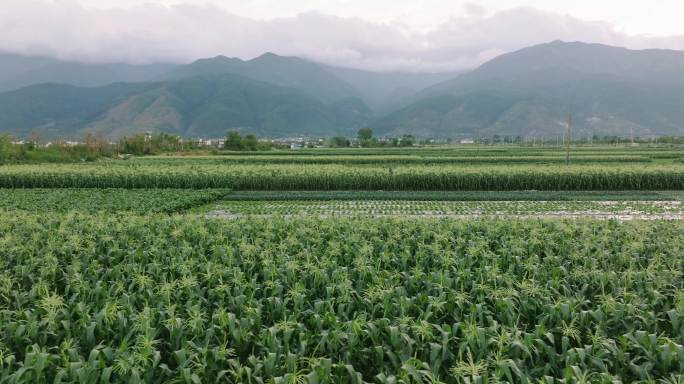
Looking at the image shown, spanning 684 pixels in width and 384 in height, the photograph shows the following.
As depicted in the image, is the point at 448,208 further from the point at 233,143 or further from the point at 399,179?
the point at 233,143

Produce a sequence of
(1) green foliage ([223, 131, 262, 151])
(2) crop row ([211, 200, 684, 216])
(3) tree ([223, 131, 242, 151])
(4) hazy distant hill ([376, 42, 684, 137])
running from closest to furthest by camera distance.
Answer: (2) crop row ([211, 200, 684, 216]), (1) green foliage ([223, 131, 262, 151]), (3) tree ([223, 131, 242, 151]), (4) hazy distant hill ([376, 42, 684, 137])

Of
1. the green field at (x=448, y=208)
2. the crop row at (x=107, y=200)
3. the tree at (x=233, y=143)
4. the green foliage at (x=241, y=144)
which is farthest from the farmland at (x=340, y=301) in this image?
the tree at (x=233, y=143)

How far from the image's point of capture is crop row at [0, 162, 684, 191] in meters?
28.6

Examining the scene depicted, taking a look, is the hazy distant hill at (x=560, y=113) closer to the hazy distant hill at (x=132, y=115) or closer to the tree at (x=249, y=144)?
the hazy distant hill at (x=132, y=115)

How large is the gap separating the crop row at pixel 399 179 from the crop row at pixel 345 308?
17.8 metres

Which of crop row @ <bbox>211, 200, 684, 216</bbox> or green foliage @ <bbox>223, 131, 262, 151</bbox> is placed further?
green foliage @ <bbox>223, 131, 262, 151</bbox>

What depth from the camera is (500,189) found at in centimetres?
2884

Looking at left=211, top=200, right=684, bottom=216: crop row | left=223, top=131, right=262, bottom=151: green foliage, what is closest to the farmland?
left=211, top=200, right=684, bottom=216: crop row

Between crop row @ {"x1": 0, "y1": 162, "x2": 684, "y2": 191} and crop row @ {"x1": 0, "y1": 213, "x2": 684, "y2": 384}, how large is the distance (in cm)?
1782

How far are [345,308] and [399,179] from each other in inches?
883

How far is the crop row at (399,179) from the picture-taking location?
28.6 m

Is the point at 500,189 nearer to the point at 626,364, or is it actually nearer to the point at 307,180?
the point at 307,180

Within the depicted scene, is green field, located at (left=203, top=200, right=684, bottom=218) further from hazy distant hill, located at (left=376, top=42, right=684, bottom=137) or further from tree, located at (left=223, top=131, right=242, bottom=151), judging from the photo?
hazy distant hill, located at (left=376, top=42, right=684, bottom=137)

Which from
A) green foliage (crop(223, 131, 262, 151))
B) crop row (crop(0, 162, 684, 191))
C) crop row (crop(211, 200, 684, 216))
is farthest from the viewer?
green foliage (crop(223, 131, 262, 151))
